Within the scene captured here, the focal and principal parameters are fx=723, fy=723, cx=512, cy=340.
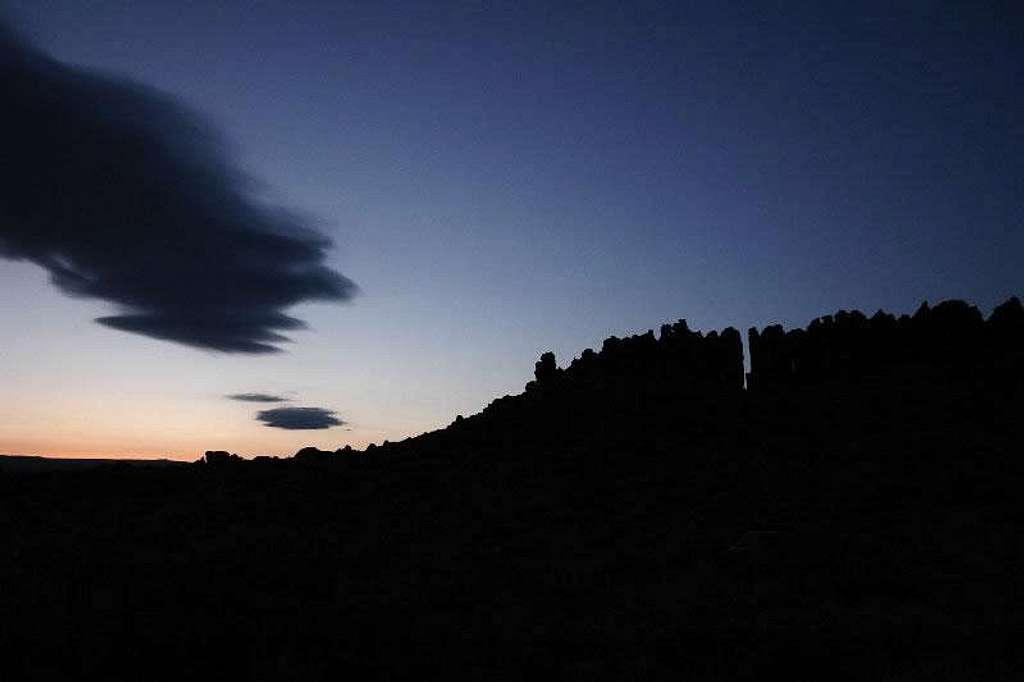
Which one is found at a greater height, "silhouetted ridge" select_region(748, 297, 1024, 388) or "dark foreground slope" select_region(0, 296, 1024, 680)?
"silhouetted ridge" select_region(748, 297, 1024, 388)

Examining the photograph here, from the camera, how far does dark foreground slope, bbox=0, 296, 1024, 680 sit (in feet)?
42.1

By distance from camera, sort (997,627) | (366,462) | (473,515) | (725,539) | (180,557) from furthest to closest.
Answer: (366,462) → (473,515) → (725,539) → (180,557) → (997,627)

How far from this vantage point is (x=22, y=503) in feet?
124

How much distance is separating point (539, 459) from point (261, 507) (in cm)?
1764

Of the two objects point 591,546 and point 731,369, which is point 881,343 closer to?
point 731,369

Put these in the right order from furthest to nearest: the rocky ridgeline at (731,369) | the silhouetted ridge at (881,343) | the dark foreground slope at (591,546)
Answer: the silhouetted ridge at (881,343), the rocky ridgeline at (731,369), the dark foreground slope at (591,546)

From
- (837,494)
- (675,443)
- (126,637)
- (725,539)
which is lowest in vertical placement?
(126,637)

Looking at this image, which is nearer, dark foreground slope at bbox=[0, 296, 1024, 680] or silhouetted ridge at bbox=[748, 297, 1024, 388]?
dark foreground slope at bbox=[0, 296, 1024, 680]

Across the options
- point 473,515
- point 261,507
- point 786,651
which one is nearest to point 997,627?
point 786,651

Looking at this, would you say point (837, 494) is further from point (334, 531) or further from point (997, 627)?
point (334, 531)

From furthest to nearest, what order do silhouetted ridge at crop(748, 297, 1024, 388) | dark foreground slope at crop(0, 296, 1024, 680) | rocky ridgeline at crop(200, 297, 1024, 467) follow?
silhouetted ridge at crop(748, 297, 1024, 388)
rocky ridgeline at crop(200, 297, 1024, 467)
dark foreground slope at crop(0, 296, 1024, 680)

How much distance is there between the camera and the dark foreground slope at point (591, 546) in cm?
1284

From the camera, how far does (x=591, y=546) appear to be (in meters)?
24.5

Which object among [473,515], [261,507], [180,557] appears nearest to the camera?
[180,557]
